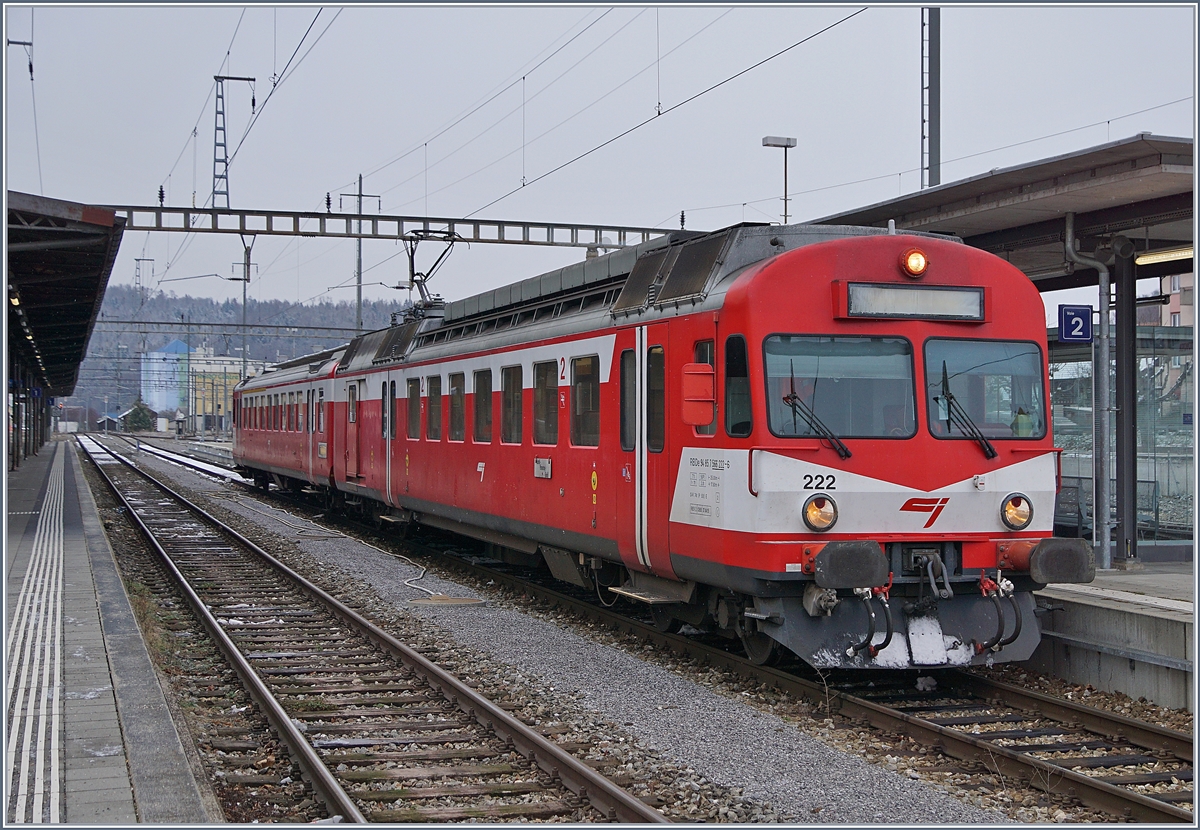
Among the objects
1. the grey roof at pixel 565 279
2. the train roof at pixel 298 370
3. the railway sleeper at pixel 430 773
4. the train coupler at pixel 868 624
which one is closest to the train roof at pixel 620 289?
the grey roof at pixel 565 279

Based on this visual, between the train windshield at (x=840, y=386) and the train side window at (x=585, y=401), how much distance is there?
2.68 metres

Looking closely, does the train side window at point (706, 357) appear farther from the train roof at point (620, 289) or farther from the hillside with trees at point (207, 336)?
the hillside with trees at point (207, 336)

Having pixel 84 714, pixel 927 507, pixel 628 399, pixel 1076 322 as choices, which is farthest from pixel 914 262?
pixel 84 714

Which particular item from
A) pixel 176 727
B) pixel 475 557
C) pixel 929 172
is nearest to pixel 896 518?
pixel 176 727

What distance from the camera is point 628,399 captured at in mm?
9836

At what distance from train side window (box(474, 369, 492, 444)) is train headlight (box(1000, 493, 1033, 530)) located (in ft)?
21.3

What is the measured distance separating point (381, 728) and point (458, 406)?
292 inches

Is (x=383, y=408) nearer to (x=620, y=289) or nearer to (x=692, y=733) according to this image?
(x=620, y=289)

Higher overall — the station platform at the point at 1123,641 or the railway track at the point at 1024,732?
the station platform at the point at 1123,641

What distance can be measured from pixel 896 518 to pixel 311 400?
1749 cm

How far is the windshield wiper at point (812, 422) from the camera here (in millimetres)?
7906

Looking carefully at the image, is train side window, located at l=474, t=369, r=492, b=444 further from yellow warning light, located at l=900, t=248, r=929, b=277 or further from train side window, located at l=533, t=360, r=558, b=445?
yellow warning light, located at l=900, t=248, r=929, b=277

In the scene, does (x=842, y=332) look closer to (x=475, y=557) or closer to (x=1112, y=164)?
(x=1112, y=164)

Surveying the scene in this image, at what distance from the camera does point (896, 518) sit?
8.02 metres
